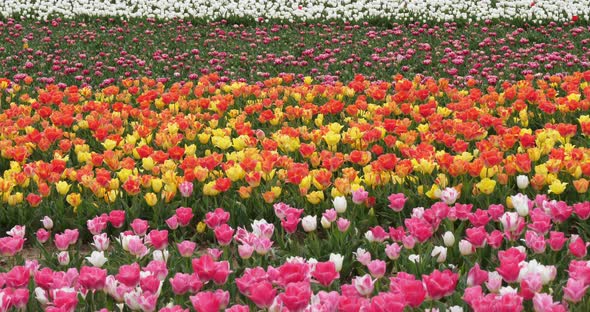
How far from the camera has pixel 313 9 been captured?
51.9 feet

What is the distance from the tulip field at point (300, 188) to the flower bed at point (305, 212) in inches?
0.5

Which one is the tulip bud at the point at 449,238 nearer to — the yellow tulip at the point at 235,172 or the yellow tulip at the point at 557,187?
the yellow tulip at the point at 557,187

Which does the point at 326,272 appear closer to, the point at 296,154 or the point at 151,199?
the point at 151,199

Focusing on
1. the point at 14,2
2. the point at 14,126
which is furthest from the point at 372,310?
the point at 14,2

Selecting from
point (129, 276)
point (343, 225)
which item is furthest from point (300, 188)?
point (129, 276)

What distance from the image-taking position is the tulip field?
→ 2.84 metres

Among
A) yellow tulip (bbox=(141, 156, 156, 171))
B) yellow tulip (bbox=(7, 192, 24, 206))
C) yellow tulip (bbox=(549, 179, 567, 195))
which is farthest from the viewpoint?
yellow tulip (bbox=(141, 156, 156, 171))

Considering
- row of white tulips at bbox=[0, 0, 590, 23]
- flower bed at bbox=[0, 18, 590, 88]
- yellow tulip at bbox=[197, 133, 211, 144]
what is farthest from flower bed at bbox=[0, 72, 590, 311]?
row of white tulips at bbox=[0, 0, 590, 23]

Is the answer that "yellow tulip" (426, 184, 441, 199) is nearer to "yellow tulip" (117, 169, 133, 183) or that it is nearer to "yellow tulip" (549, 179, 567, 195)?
"yellow tulip" (549, 179, 567, 195)

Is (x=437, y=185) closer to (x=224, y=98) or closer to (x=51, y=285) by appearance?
(x=51, y=285)

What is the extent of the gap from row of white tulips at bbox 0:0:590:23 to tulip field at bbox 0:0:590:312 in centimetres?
368

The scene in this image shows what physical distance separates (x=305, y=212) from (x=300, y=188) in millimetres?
169

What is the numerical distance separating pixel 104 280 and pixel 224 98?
453 centimetres


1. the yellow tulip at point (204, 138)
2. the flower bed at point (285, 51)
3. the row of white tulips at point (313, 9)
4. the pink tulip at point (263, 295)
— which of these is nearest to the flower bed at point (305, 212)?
the pink tulip at point (263, 295)
